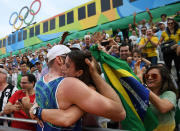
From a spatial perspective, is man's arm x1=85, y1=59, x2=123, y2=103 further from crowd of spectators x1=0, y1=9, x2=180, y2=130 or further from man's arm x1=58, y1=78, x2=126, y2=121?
crowd of spectators x1=0, y1=9, x2=180, y2=130

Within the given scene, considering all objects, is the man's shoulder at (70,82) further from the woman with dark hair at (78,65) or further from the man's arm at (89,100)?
the woman with dark hair at (78,65)

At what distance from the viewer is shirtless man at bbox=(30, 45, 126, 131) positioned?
1136 mm

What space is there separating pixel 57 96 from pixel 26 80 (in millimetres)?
1891

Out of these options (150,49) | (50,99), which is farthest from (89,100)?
(150,49)

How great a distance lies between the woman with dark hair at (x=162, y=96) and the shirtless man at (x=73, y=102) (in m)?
0.51

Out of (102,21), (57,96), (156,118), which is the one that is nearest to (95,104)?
(57,96)

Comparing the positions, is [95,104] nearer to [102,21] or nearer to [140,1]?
[140,1]

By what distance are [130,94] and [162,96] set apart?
39 centimetres

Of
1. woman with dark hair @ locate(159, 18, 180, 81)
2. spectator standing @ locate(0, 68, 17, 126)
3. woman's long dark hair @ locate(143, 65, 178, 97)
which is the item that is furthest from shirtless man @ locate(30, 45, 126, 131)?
woman with dark hair @ locate(159, 18, 180, 81)

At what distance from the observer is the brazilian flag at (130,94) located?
1.55m

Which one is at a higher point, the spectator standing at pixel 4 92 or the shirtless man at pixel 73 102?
the shirtless man at pixel 73 102

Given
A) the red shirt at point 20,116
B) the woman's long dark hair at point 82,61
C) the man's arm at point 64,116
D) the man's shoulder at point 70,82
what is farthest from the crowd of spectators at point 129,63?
the man's arm at point 64,116

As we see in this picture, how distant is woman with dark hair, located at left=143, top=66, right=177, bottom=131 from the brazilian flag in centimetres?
8

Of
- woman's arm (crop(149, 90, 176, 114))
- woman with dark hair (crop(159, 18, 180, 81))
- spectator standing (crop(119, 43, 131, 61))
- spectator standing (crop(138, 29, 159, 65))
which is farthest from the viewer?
spectator standing (crop(138, 29, 159, 65))
